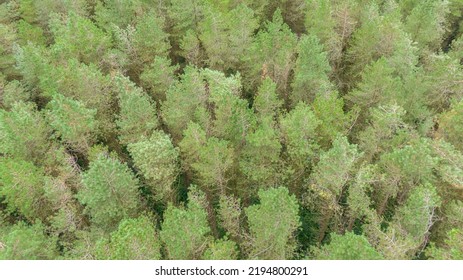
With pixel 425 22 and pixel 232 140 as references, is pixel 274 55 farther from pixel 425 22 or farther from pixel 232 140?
pixel 425 22

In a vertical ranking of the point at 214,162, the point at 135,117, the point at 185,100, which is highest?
the point at 185,100

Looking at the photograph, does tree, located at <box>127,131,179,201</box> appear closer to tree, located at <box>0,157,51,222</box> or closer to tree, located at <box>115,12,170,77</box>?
tree, located at <box>0,157,51,222</box>

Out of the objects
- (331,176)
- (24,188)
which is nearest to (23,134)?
(24,188)

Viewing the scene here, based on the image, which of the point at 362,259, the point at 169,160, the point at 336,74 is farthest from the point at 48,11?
the point at 362,259

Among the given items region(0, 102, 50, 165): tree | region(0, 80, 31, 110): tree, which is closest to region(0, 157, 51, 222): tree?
region(0, 102, 50, 165): tree

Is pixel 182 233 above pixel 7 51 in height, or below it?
below
